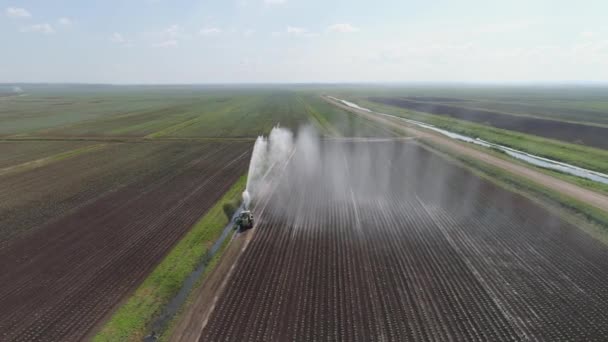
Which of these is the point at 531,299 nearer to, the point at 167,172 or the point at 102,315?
the point at 102,315

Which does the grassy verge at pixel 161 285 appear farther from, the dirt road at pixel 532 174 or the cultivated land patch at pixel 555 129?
the cultivated land patch at pixel 555 129

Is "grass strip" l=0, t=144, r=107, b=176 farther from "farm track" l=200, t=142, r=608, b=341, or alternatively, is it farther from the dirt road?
Answer: the dirt road

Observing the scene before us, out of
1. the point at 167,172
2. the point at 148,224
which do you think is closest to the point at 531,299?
the point at 148,224

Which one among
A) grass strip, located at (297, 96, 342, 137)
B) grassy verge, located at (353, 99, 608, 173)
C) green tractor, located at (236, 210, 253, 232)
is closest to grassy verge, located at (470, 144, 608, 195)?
grassy verge, located at (353, 99, 608, 173)

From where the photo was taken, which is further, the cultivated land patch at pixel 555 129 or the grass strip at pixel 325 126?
the grass strip at pixel 325 126

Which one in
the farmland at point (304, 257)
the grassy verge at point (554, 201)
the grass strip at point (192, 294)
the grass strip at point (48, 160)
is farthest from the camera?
the grass strip at point (48, 160)

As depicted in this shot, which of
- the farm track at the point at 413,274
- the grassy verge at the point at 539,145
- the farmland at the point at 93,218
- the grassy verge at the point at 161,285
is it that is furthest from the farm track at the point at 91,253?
the grassy verge at the point at 539,145
